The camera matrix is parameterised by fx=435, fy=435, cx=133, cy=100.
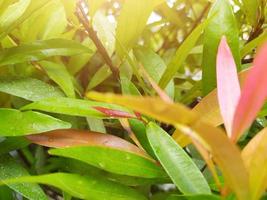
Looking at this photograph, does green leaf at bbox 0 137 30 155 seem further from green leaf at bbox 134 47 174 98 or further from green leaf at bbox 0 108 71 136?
green leaf at bbox 134 47 174 98

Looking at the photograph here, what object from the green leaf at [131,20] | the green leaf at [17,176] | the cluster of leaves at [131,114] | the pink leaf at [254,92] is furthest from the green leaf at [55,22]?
the pink leaf at [254,92]

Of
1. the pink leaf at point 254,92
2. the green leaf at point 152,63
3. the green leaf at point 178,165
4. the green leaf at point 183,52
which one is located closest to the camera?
the pink leaf at point 254,92

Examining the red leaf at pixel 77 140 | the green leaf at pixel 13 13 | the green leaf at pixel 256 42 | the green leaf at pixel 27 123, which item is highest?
the green leaf at pixel 13 13

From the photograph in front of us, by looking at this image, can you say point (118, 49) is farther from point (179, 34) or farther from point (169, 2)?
point (179, 34)

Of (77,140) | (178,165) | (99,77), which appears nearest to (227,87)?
(178,165)

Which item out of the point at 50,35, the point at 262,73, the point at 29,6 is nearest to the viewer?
the point at 262,73

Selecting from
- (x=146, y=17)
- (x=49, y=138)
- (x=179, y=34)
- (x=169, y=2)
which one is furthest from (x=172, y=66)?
(x=179, y=34)

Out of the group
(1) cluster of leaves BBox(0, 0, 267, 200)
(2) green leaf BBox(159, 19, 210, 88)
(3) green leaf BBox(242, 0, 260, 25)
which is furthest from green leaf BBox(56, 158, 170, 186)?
(3) green leaf BBox(242, 0, 260, 25)

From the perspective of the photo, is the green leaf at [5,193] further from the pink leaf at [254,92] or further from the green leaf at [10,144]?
the pink leaf at [254,92]
